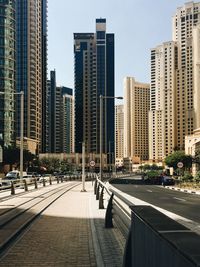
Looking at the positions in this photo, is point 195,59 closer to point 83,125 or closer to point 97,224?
point 83,125

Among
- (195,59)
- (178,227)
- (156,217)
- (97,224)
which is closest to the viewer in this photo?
(178,227)

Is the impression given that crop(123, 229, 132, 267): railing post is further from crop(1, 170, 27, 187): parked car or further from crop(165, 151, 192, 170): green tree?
crop(165, 151, 192, 170): green tree

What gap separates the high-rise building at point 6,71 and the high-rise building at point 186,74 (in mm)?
Result: 60434

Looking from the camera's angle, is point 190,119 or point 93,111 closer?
point 93,111

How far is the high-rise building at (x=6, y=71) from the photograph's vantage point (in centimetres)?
14188

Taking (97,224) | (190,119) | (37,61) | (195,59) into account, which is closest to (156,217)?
(97,224)

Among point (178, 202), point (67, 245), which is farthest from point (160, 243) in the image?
point (178, 202)

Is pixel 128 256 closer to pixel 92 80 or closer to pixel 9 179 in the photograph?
pixel 9 179

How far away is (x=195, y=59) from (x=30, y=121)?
64970 millimetres

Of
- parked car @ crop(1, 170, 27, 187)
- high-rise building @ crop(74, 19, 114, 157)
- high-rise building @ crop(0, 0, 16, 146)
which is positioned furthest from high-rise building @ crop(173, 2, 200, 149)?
parked car @ crop(1, 170, 27, 187)

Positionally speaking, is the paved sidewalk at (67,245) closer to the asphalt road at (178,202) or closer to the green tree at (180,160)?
the asphalt road at (178,202)

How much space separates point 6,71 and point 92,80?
26313 mm

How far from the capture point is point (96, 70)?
151 meters

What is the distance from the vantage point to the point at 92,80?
14400 cm
